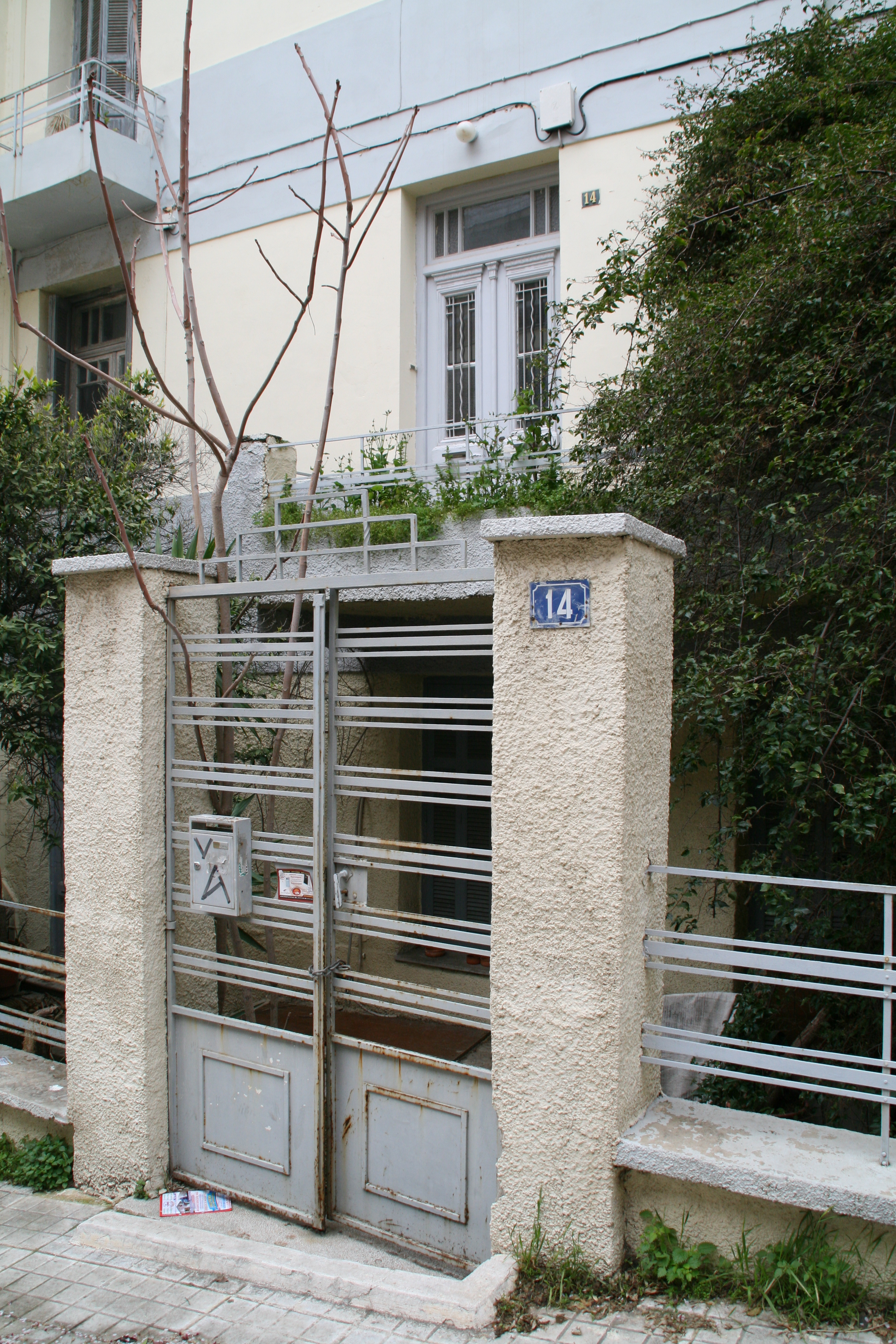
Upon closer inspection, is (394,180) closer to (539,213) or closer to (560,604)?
(539,213)

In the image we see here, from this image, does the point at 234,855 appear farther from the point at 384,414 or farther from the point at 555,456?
the point at 384,414

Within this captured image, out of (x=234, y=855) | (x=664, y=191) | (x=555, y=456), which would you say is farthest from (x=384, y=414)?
(x=234, y=855)

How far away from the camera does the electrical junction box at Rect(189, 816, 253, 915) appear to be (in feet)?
13.7

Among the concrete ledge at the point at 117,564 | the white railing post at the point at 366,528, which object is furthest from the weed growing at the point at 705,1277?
the concrete ledge at the point at 117,564

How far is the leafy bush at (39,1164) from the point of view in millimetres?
4531

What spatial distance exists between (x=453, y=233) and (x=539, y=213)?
2.70 feet

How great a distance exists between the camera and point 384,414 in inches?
320

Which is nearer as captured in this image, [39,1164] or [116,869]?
[116,869]

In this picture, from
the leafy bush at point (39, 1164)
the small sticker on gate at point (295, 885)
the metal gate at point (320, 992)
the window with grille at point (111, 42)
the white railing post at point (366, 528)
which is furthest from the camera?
the window with grille at point (111, 42)

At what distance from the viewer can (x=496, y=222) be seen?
8.26 metres

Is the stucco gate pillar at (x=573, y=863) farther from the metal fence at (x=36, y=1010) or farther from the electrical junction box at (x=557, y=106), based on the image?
the electrical junction box at (x=557, y=106)

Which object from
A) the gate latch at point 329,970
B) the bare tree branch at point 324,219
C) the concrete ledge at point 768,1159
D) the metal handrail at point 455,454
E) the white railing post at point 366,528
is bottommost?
the concrete ledge at point 768,1159

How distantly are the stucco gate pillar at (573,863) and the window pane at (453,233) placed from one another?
611 cm

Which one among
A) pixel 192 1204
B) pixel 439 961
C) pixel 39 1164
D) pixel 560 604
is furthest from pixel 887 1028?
pixel 439 961
